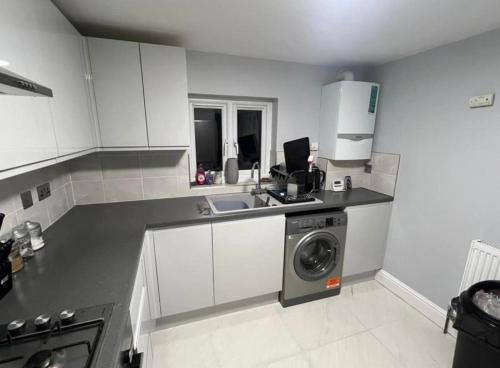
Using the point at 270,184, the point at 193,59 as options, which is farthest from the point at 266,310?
the point at 193,59

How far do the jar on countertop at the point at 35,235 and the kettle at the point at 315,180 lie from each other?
6.31ft

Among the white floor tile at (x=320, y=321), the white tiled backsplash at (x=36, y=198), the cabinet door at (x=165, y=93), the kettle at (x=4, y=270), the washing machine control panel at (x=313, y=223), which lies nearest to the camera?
the kettle at (x=4, y=270)

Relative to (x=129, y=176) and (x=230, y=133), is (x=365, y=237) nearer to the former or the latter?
(x=230, y=133)

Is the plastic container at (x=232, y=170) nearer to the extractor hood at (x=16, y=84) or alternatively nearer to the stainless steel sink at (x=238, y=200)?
the stainless steel sink at (x=238, y=200)

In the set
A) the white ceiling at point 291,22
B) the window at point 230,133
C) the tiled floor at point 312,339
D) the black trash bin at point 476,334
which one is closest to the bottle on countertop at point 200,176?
the window at point 230,133

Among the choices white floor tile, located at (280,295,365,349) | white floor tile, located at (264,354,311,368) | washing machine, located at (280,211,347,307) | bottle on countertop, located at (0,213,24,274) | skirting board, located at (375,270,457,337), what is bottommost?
white floor tile, located at (264,354,311,368)

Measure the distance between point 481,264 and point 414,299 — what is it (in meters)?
0.70

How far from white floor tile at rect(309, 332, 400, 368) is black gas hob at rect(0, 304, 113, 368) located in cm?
143

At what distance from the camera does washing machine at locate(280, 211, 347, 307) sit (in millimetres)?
1906

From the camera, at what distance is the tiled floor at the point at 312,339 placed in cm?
157

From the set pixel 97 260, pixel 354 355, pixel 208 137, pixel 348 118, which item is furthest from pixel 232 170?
pixel 354 355

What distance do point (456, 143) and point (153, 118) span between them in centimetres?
222

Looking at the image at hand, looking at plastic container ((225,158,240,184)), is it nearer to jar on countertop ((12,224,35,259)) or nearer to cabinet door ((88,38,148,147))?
cabinet door ((88,38,148,147))

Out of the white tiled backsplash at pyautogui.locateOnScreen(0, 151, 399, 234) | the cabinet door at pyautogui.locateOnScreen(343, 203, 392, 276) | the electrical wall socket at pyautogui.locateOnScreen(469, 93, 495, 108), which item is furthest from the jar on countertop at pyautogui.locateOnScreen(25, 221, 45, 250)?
the electrical wall socket at pyautogui.locateOnScreen(469, 93, 495, 108)
